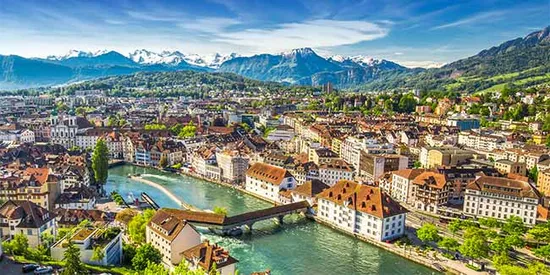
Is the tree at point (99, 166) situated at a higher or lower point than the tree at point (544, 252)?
higher

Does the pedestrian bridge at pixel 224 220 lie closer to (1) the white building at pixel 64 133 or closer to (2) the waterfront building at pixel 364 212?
(2) the waterfront building at pixel 364 212

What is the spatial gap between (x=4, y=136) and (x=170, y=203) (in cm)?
3360

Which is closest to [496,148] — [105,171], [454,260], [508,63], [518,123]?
[518,123]

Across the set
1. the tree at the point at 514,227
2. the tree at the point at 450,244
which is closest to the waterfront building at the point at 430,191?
the tree at the point at 514,227

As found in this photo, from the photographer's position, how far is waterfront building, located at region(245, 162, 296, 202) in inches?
1363

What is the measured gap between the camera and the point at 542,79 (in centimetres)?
11238

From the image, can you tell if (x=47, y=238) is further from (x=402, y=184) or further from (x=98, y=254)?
(x=402, y=184)

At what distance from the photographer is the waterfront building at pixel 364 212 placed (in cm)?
2625

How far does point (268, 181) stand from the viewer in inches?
1390

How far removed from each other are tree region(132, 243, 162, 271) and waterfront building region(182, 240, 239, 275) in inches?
49.3

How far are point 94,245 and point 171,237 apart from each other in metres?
3.35

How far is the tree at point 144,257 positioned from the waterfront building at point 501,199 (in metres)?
21.0

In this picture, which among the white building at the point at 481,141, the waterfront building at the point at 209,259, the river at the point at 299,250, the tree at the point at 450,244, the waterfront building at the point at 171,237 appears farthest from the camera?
the white building at the point at 481,141

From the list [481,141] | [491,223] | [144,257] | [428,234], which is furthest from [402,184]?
[144,257]
